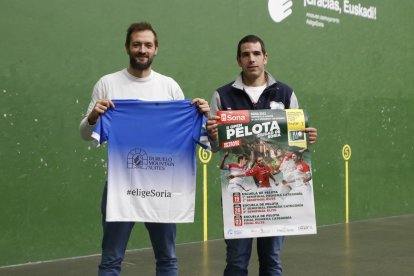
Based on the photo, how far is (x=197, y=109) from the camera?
3400mm

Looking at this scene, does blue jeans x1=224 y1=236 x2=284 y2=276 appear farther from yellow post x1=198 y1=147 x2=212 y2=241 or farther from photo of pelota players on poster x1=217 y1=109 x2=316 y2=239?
yellow post x1=198 y1=147 x2=212 y2=241

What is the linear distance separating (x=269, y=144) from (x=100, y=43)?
2.78 metres

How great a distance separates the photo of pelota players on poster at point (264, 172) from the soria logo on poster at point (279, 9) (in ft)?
13.3

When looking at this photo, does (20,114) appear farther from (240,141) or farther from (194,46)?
(240,141)

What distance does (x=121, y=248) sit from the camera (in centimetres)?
329

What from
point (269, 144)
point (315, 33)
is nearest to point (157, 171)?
point (269, 144)

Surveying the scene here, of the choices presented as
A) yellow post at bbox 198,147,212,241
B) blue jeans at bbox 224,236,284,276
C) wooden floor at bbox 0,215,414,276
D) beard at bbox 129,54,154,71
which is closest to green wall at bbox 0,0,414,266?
yellow post at bbox 198,147,212,241

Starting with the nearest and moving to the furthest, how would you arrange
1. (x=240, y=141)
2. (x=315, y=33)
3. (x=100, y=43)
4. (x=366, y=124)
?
(x=240, y=141) → (x=100, y=43) → (x=315, y=33) → (x=366, y=124)

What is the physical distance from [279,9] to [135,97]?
14.1ft

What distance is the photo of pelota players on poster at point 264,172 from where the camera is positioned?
3352 millimetres

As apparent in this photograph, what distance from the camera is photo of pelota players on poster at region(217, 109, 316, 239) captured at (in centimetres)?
335

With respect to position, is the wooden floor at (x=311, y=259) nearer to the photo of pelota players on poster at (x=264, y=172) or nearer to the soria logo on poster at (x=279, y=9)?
the photo of pelota players on poster at (x=264, y=172)

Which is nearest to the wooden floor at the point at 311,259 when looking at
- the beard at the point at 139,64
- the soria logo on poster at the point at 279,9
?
the beard at the point at 139,64

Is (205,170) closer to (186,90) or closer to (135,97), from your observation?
(186,90)
